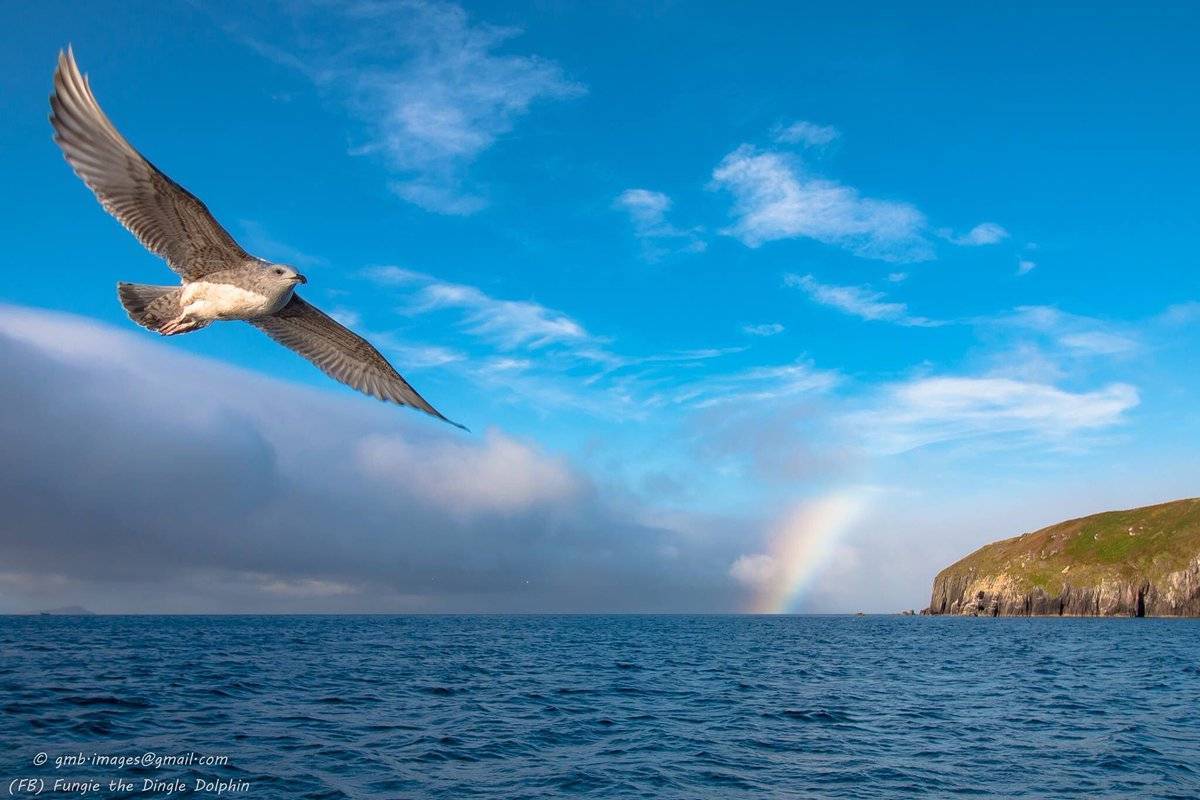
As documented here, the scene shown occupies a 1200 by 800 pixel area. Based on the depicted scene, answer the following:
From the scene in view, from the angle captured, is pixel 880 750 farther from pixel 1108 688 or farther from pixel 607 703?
pixel 1108 688

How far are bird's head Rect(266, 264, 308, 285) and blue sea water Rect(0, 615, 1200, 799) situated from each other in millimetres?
10024

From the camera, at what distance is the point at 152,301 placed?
11250mm

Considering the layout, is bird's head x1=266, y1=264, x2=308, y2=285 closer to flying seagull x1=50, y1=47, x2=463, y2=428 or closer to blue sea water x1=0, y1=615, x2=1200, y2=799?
flying seagull x1=50, y1=47, x2=463, y2=428

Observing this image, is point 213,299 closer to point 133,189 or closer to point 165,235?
point 165,235

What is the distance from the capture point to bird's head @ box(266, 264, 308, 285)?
444 inches

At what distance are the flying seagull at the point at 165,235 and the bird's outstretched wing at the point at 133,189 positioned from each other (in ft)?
0.04

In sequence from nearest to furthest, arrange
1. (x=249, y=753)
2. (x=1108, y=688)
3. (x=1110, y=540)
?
(x=249, y=753) < (x=1108, y=688) < (x=1110, y=540)

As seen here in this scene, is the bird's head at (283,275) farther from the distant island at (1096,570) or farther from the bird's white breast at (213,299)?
the distant island at (1096,570)

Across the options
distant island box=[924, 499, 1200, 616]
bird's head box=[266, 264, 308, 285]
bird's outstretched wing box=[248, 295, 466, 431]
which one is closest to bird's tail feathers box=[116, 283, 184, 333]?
bird's head box=[266, 264, 308, 285]

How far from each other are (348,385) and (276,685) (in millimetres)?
22774

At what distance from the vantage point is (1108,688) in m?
33.2

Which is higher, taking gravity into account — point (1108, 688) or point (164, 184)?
point (164, 184)

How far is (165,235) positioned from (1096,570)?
164m

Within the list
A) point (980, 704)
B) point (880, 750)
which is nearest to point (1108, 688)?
point (980, 704)
